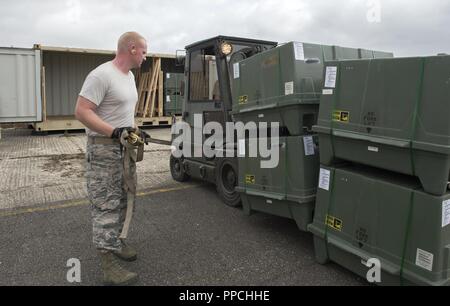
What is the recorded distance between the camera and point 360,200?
9.72 feet

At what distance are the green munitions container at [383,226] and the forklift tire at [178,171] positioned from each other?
11.0ft

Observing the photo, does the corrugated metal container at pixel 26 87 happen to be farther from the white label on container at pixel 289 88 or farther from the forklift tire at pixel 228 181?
the white label on container at pixel 289 88

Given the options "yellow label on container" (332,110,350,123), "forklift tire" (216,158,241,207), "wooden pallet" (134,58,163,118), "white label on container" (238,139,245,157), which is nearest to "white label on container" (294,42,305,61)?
"yellow label on container" (332,110,350,123)

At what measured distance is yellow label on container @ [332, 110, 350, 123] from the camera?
3.04m

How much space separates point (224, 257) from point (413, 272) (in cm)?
160

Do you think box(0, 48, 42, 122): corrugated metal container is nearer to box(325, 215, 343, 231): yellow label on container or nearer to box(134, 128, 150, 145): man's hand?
box(134, 128, 150, 145): man's hand

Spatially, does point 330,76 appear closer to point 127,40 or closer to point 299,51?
point 299,51

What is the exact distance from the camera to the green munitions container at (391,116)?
2.41m

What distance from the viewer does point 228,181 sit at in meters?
5.32

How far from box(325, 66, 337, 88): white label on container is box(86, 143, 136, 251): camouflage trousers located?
5.77 ft

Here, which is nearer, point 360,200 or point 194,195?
point 360,200

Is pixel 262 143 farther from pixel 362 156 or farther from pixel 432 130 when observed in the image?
pixel 432 130
